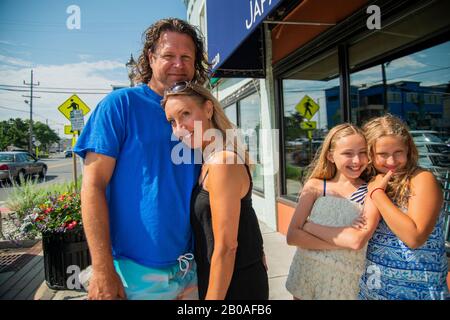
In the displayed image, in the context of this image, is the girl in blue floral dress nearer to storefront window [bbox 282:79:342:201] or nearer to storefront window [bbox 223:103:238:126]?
storefront window [bbox 282:79:342:201]

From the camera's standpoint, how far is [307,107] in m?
4.62

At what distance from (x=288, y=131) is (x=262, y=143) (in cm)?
69

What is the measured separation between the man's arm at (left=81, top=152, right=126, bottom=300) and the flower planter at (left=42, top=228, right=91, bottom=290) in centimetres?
266

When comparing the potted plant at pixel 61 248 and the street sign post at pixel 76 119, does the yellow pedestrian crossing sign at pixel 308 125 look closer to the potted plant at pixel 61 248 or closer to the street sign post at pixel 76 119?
the potted plant at pixel 61 248

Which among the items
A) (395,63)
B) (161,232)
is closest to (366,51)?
(395,63)

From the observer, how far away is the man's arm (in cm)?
124

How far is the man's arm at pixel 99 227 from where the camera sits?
124cm

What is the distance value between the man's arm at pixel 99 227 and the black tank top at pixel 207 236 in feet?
1.20

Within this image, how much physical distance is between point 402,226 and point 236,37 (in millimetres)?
2979

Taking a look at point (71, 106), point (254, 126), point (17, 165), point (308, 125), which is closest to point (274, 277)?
point (308, 125)

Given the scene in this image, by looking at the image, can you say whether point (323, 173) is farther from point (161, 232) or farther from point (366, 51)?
point (366, 51)

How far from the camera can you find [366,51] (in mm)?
3246

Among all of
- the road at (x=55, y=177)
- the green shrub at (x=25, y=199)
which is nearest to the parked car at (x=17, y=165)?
the road at (x=55, y=177)

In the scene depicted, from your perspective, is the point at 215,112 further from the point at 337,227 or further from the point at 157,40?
the point at 337,227
